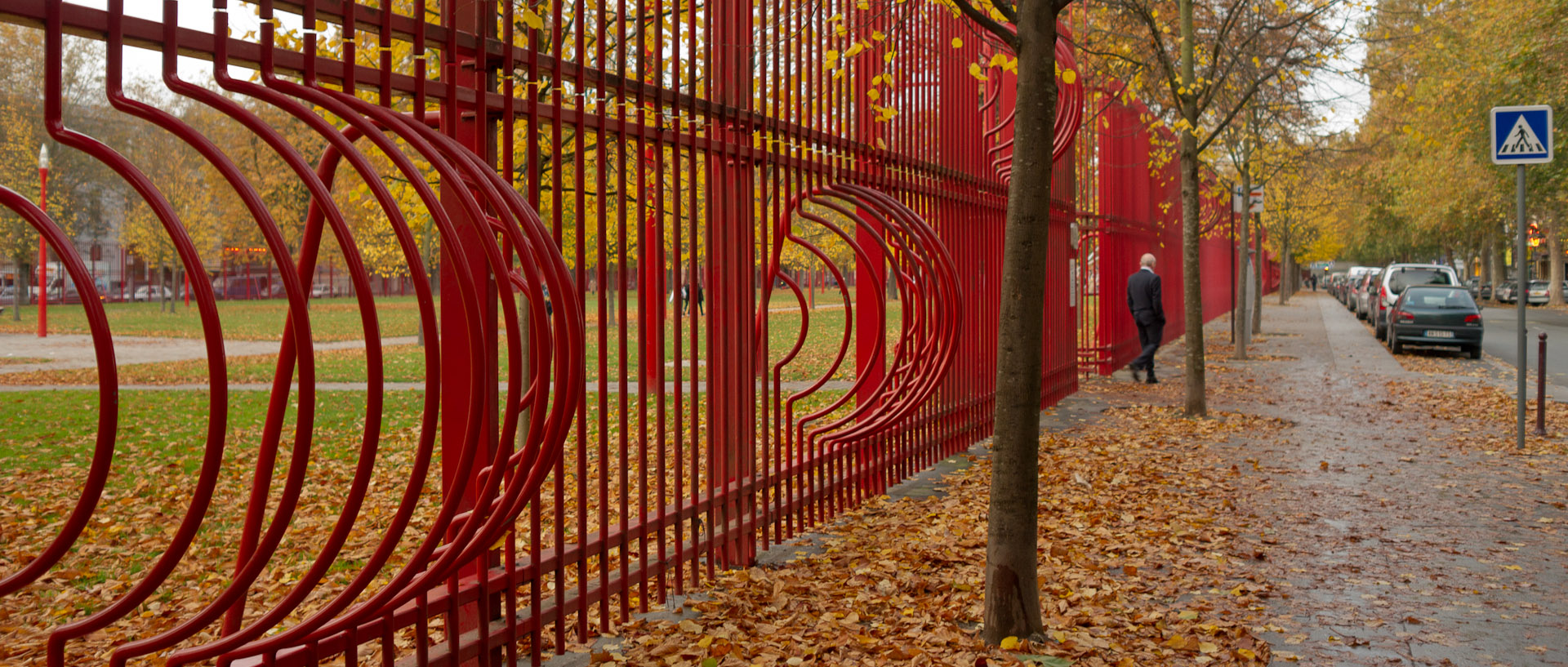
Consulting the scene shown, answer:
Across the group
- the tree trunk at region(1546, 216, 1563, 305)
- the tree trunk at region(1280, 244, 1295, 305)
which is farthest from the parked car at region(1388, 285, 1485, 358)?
the tree trunk at region(1546, 216, 1563, 305)

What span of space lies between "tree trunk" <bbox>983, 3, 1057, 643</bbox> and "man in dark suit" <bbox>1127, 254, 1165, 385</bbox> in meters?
10.2

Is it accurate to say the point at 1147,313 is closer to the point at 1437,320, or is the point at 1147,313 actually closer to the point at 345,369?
the point at 1437,320

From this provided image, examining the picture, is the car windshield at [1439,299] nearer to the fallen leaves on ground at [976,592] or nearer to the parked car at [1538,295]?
the fallen leaves on ground at [976,592]

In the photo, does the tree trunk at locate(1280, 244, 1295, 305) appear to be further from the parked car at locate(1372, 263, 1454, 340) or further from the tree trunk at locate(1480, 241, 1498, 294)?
the tree trunk at locate(1480, 241, 1498, 294)

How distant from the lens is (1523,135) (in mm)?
8953

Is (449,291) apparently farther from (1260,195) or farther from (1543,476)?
(1260,195)

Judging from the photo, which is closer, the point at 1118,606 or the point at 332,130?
the point at 332,130

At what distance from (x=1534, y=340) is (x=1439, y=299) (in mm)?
3904

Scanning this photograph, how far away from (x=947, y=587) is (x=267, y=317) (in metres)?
34.8

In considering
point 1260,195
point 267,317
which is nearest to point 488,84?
point 1260,195

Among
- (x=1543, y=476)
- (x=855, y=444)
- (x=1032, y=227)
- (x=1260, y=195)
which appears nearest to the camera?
(x=1032, y=227)

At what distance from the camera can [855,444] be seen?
255 inches

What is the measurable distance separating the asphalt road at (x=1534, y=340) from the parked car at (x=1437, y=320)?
0.73 m

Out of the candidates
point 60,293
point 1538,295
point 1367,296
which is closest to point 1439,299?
point 1367,296
